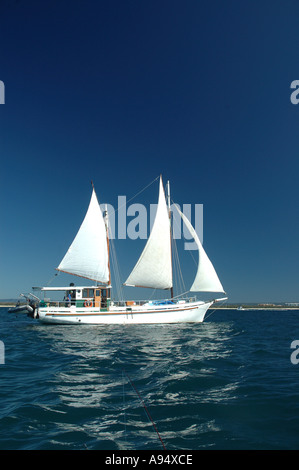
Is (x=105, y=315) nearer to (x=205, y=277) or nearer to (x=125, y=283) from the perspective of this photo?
(x=125, y=283)

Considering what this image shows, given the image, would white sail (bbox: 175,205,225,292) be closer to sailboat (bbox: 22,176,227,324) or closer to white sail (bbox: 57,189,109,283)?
sailboat (bbox: 22,176,227,324)

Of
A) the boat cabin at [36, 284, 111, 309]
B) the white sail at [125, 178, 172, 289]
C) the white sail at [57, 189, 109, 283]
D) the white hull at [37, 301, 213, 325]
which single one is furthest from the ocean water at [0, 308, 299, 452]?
the white sail at [57, 189, 109, 283]

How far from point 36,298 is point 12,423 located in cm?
3123

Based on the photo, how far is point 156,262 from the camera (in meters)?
37.7

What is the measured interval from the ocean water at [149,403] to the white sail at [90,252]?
79.2ft

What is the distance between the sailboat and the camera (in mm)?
33688

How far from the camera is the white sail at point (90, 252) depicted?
123 ft

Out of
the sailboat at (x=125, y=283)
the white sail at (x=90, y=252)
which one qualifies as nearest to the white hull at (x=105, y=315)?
the sailboat at (x=125, y=283)

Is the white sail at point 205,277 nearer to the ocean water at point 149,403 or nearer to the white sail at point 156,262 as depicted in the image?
the white sail at point 156,262

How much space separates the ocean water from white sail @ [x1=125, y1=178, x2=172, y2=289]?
2353 cm

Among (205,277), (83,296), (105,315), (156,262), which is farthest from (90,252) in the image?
(205,277)

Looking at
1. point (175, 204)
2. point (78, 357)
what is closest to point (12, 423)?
point (78, 357)

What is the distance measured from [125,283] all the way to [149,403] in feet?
101
